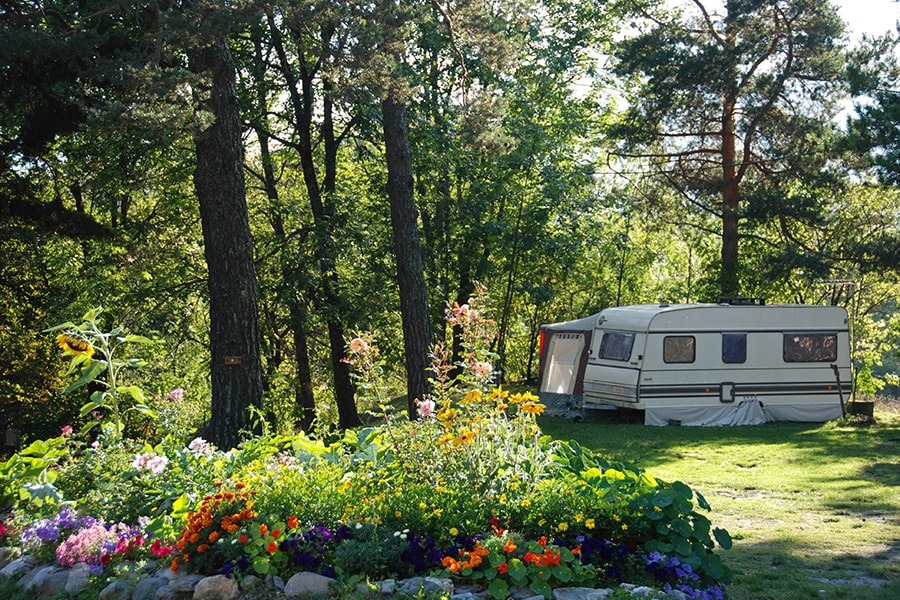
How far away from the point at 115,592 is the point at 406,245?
526 cm

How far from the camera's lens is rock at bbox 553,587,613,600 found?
3.26 m

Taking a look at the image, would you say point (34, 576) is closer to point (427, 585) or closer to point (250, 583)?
point (250, 583)

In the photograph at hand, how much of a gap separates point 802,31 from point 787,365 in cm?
663

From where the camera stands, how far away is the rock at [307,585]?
343 centimetres

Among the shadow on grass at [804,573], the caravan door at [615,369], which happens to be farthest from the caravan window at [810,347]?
the shadow on grass at [804,573]

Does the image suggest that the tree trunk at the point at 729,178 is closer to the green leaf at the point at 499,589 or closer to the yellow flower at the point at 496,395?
the yellow flower at the point at 496,395

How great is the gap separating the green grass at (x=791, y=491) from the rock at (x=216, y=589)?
8.25 ft

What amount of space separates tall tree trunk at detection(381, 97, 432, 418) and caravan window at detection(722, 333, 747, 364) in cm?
796

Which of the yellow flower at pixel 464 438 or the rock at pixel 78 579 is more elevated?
the yellow flower at pixel 464 438

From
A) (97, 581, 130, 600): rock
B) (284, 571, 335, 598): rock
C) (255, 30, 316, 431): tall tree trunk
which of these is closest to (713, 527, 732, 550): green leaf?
(284, 571, 335, 598): rock

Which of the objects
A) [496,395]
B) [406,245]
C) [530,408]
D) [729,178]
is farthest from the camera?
[729,178]

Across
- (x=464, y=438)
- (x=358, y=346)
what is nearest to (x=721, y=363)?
(x=358, y=346)

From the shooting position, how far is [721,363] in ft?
48.0

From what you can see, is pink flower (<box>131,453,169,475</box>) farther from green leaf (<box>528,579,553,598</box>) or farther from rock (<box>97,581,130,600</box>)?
green leaf (<box>528,579,553,598</box>)
